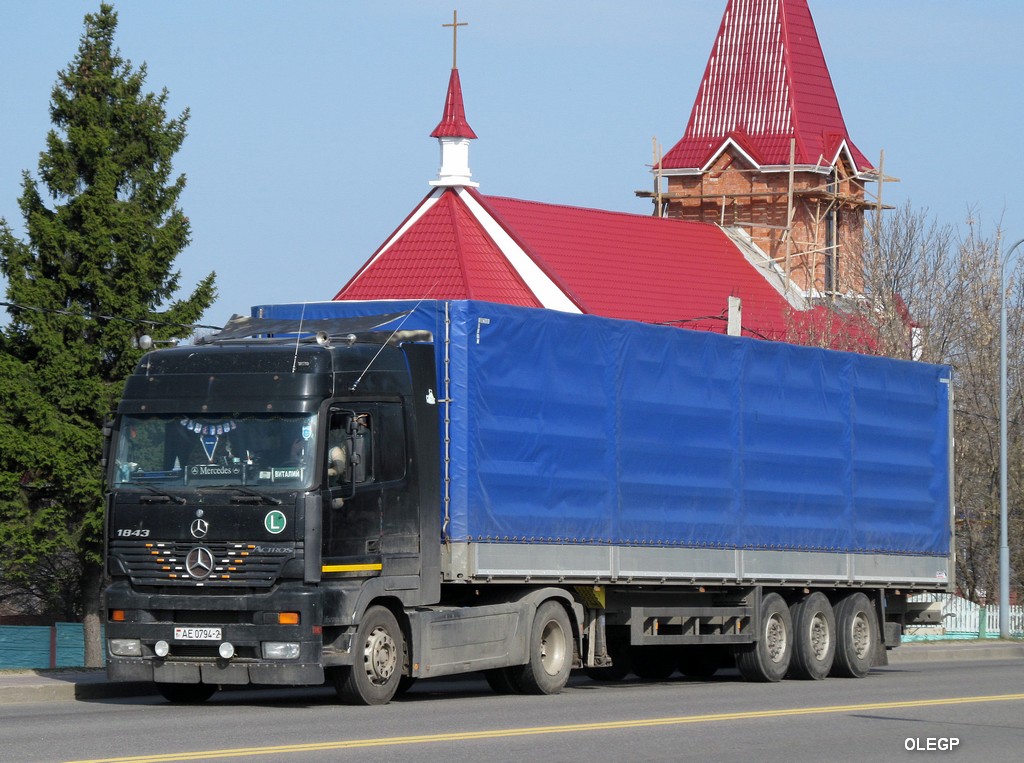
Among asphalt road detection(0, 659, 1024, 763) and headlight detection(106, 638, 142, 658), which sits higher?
headlight detection(106, 638, 142, 658)

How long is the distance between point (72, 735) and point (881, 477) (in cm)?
1288

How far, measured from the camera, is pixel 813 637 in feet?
73.7

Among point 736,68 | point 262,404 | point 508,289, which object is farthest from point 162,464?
point 736,68

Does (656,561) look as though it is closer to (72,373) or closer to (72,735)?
(72,735)

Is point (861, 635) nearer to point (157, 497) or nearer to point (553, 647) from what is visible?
point (553, 647)

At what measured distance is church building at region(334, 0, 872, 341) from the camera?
5297 cm

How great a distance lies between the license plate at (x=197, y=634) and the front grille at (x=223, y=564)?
393 millimetres

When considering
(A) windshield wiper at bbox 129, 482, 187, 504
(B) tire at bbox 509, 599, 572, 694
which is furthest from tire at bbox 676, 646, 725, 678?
(A) windshield wiper at bbox 129, 482, 187, 504

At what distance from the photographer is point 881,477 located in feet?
77.6

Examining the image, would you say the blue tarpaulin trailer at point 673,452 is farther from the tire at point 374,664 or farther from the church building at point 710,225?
the church building at point 710,225

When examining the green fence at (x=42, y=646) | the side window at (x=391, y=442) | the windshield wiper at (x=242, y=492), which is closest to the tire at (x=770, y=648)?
the side window at (x=391, y=442)

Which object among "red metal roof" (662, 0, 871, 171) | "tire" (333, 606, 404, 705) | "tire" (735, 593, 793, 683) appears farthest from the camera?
"red metal roof" (662, 0, 871, 171)

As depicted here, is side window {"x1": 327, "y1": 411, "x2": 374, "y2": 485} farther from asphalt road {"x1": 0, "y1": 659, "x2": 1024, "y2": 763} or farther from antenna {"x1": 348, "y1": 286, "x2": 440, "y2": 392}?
asphalt road {"x1": 0, "y1": 659, "x2": 1024, "y2": 763}

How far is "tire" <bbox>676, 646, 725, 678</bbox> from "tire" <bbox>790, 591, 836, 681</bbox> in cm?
97
